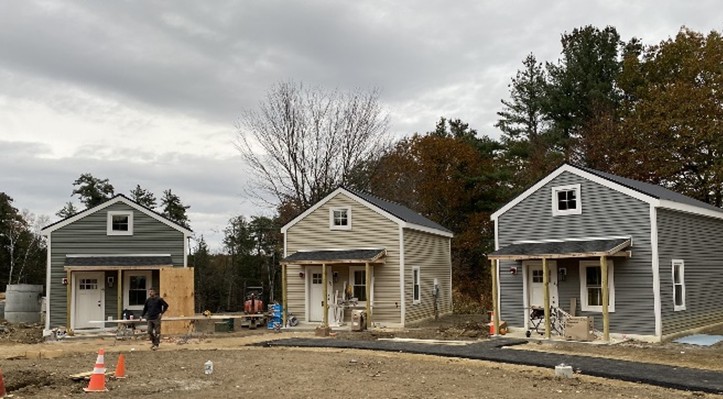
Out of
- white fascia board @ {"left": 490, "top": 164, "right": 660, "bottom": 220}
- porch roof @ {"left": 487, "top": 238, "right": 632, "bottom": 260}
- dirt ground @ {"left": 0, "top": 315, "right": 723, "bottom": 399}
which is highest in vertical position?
white fascia board @ {"left": 490, "top": 164, "right": 660, "bottom": 220}

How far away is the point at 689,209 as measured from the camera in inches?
866

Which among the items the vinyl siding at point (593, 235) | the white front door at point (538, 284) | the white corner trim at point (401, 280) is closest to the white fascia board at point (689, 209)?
the vinyl siding at point (593, 235)

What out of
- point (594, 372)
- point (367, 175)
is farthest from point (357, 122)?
point (594, 372)

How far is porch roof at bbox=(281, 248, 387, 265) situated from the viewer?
→ 24.5m

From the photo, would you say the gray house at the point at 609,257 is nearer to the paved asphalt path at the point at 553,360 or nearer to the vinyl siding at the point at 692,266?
the vinyl siding at the point at 692,266

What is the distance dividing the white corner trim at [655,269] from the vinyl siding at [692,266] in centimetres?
30

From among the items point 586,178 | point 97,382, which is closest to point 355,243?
point 586,178

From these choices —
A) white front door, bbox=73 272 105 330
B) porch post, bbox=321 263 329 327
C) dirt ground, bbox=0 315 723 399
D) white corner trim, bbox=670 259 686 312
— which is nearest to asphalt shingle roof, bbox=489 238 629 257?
white corner trim, bbox=670 259 686 312

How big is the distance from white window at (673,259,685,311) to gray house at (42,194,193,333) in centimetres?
1634

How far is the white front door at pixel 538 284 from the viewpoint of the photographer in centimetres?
2219

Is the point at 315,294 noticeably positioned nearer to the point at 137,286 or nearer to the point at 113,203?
the point at 137,286

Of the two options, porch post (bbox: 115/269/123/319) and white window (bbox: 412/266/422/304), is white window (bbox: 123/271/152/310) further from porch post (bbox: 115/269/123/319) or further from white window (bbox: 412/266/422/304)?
white window (bbox: 412/266/422/304)

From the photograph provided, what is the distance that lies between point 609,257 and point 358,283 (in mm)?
9565

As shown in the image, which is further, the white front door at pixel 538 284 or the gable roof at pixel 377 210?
the gable roof at pixel 377 210
